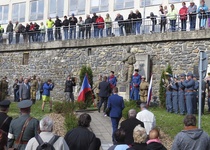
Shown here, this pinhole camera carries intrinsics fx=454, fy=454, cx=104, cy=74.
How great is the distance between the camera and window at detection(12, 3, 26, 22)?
116ft

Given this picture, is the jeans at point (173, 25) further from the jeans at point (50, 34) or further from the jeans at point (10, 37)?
the jeans at point (10, 37)

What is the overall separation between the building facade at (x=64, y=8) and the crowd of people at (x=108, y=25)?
1533 millimetres

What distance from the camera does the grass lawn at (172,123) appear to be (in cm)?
1423

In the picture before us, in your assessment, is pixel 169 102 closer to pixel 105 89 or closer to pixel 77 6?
pixel 105 89

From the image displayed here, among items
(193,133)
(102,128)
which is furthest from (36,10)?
(193,133)

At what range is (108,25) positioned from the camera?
973 inches

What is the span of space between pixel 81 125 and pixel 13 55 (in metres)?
23.9

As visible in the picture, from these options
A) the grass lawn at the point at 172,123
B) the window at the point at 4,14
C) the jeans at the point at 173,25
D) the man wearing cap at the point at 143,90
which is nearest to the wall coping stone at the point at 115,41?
the jeans at the point at 173,25

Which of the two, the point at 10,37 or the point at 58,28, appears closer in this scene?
the point at 58,28

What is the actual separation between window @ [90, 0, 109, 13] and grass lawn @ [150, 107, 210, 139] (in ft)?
44.5

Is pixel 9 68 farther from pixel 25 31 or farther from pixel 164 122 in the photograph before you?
pixel 164 122

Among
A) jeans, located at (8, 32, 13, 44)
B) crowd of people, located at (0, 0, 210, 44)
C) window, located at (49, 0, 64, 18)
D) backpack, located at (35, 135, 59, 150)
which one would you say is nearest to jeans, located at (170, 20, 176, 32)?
crowd of people, located at (0, 0, 210, 44)

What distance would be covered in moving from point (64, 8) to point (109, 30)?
26.5ft

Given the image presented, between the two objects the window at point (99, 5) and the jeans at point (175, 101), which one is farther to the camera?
the window at point (99, 5)
